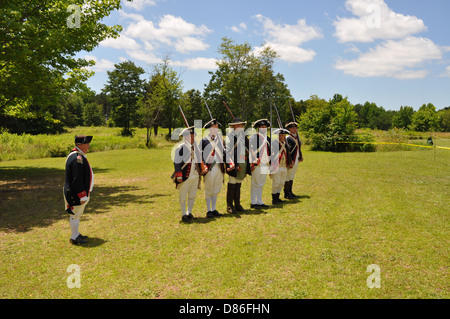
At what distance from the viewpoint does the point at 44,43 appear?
10.5m

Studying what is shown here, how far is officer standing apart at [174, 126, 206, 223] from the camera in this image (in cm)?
686

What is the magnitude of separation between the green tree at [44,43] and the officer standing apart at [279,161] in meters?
8.76

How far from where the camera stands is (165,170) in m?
17.3

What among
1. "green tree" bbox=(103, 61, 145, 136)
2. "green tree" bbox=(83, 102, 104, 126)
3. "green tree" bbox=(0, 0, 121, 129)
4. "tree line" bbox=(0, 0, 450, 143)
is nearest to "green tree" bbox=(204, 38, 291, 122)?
"tree line" bbox=(0, 0, 450, 143)

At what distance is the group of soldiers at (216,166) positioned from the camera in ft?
19.3

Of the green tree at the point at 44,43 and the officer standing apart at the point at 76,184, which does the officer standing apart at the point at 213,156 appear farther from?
the green tree at the point at 44,43

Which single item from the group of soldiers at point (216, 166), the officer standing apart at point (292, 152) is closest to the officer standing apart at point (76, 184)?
the group of soldiers at point (216, 166)

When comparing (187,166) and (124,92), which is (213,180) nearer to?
(187,166)

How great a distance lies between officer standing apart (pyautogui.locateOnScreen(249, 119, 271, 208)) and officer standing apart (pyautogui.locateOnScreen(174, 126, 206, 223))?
172cm

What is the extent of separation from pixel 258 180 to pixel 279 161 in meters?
1.02

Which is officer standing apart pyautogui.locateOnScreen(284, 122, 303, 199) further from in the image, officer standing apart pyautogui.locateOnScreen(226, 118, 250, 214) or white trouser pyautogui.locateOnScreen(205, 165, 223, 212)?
white trouser pyautogui.locateOnScreen(205, 165, 223, 212)
